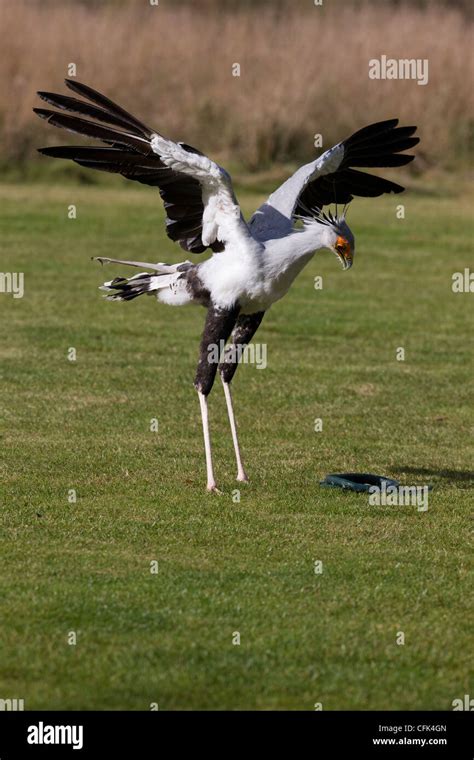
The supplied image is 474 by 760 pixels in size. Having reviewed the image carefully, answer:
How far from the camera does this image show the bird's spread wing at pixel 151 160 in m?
9.03

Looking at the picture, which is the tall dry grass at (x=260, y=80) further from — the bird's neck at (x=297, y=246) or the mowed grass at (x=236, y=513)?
the bird's neck at (x=297, y=246)

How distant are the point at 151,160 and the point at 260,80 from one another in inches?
735

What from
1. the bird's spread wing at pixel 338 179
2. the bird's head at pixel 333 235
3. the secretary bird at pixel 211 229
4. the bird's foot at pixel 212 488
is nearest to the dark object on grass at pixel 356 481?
the secretary bird at pixel 211 229

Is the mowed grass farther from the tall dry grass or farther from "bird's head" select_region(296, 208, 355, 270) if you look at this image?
the tall dry grass

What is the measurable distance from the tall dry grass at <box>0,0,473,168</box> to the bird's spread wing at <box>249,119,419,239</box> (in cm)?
1693

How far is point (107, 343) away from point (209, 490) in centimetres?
533

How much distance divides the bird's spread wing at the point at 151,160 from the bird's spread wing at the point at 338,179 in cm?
31

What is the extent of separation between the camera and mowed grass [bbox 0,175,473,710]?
648 cm

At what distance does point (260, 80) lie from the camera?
27.4 metres

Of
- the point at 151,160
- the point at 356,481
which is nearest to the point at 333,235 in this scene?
the point at 151,160

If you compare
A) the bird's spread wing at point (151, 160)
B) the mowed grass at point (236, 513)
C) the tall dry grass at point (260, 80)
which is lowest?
the mowed grass at point (236, 513)

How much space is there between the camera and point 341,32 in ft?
93.1

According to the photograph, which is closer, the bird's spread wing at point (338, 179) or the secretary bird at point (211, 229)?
the secretary bird at point (211, 229)

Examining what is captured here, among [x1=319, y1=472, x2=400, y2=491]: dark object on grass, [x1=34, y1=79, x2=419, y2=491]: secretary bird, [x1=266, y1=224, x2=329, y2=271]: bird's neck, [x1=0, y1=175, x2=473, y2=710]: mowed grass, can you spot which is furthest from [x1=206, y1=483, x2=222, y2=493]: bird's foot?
[x1=266, y1=224, x2=329, y2=271]: bird's neck
